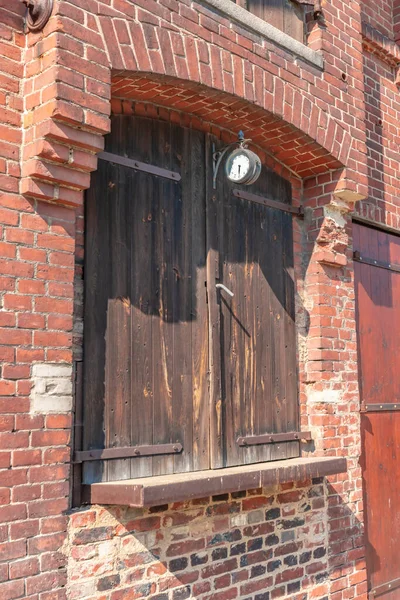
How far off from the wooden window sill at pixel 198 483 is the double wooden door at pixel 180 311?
162mm

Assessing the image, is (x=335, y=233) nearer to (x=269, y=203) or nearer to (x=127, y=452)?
(x=269, y=203)

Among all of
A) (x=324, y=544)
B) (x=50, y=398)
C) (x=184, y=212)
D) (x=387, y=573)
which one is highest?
(x=184, y=212)

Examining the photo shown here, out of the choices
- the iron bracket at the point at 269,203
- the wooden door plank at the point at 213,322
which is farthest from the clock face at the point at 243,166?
the iron bracket at the point at 269,203

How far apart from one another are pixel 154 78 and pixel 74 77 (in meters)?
0.70

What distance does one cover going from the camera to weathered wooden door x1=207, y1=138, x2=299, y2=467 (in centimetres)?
469

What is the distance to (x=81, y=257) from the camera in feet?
12.8

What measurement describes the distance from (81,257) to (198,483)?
1.45 meters

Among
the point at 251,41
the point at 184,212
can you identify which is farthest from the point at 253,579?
the point at 251,41

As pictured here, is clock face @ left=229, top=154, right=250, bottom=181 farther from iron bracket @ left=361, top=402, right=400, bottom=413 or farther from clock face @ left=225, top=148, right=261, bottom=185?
iron bracket @ left=361, top=402, right=400, bottom=413

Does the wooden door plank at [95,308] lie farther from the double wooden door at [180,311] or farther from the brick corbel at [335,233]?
the brick corbel at [335,233]

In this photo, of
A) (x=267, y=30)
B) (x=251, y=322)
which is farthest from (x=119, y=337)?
(x=267, y=30)

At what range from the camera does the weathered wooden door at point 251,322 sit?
469 centimetres

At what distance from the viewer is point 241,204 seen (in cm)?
505

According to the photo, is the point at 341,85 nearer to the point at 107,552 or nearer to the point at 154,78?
the point at 154,78
